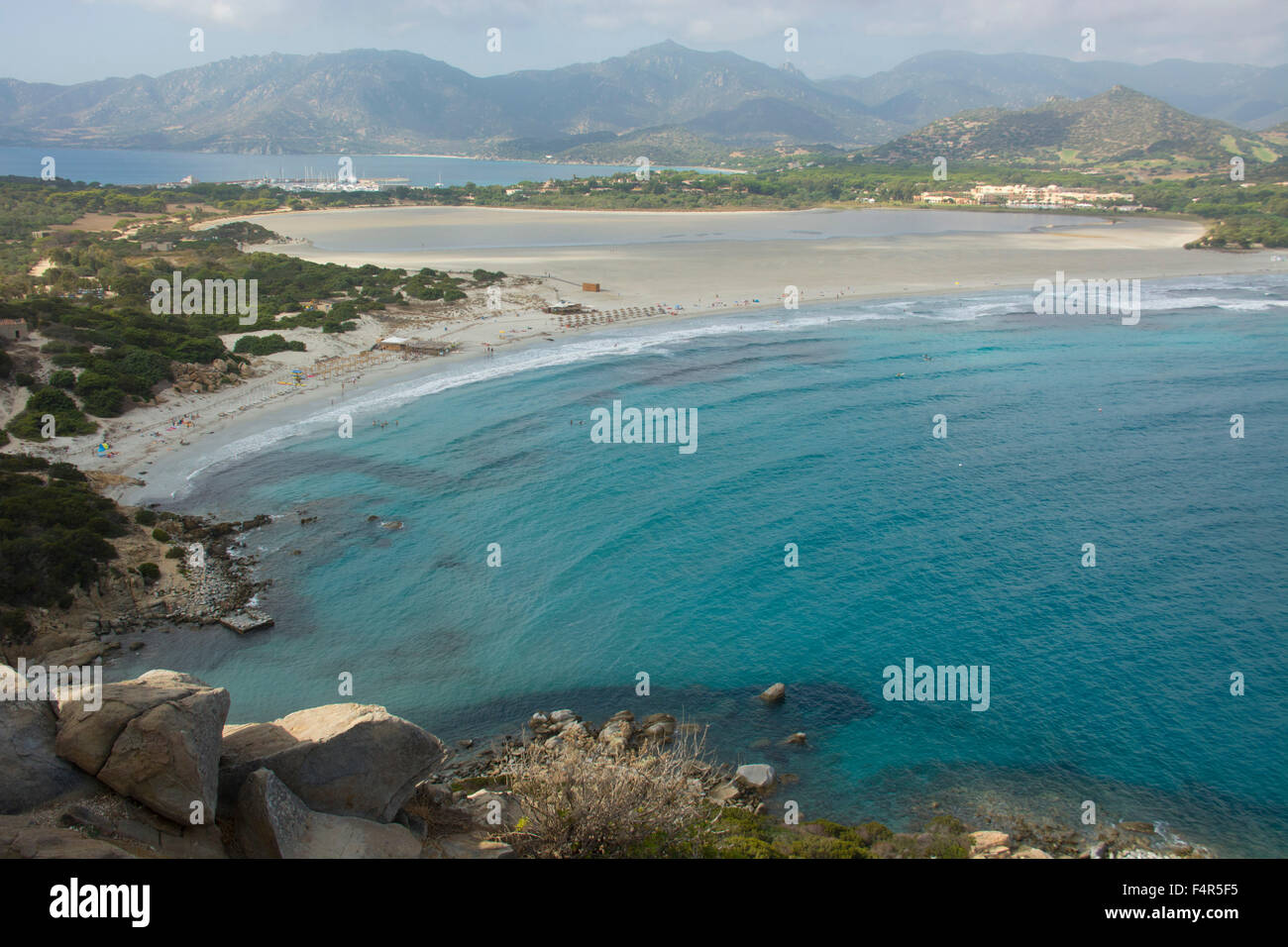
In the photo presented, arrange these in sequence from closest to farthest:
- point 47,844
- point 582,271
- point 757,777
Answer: point 47,844 → point 757,777 → point 582,271

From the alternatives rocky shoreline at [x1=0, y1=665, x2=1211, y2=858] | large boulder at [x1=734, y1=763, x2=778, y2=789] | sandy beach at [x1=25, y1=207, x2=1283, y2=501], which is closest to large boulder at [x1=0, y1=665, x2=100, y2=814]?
rocky shoreline at [x1=0, y1=665, x2=1211, y2=858]

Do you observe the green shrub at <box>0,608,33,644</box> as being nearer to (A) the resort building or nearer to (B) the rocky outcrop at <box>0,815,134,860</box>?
(B) the rocky outcrop at <box>0,815,134,860</box>

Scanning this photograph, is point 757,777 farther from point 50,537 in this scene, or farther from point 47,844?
point 50,537

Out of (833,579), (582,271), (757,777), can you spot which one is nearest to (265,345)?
(582,271)
